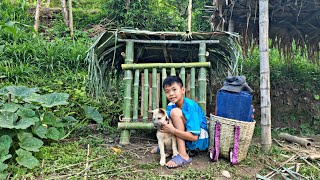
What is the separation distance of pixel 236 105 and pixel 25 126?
2.14m

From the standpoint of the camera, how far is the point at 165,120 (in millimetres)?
3051

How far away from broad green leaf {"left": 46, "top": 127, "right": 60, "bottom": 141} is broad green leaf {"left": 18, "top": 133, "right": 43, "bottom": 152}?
36 centimetres

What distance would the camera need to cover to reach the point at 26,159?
9.67ft

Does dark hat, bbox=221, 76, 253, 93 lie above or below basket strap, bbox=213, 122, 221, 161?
above

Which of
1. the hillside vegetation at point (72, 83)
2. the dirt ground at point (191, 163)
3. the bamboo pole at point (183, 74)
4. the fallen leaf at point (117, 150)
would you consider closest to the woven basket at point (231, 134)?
the dirt ground at point (191, 163)

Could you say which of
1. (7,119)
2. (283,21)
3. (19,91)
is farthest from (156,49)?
(283,21)

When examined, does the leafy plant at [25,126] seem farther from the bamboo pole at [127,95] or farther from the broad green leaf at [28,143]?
the bamboo pole at [127,95]

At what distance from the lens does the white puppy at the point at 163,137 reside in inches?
119

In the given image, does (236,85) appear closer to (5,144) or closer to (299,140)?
(299,140)

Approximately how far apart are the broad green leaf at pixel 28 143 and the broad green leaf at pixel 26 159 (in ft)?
0.28

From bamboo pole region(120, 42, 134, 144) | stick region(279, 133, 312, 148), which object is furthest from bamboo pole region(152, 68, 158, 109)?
stick region(279, 133, 312, 148)

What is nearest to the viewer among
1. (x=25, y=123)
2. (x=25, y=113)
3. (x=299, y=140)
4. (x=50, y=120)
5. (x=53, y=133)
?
(x=25, y=123)

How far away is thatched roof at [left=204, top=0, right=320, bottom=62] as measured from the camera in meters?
4.88

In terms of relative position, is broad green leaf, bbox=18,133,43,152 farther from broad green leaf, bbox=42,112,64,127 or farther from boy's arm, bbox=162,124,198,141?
boy's arm, bbox=162,124,198,141
